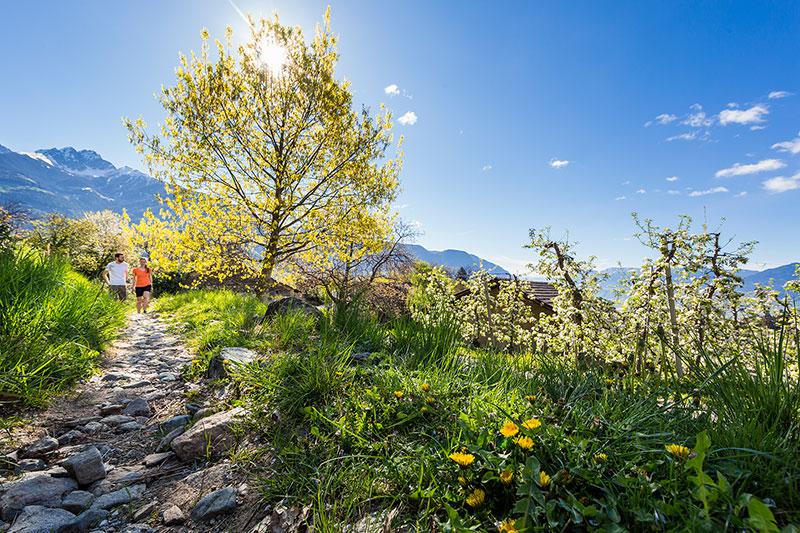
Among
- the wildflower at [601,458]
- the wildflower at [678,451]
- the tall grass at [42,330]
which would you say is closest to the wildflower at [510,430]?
the wildflower at [601,458]

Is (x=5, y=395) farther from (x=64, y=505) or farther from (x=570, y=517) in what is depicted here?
(x=570, y=517)

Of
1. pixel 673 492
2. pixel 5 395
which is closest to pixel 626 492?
pixel 673 492

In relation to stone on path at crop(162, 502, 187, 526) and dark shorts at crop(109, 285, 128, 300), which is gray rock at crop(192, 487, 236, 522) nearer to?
stone on path at crop(162, 502, 187, 526)

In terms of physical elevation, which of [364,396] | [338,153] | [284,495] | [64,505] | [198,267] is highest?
[338,153]

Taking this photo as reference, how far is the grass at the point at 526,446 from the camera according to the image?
3.96 ft

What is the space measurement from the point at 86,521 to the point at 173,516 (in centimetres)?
41

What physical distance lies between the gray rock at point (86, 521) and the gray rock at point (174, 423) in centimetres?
92

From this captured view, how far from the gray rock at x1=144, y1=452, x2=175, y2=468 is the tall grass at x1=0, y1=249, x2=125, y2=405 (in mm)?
1218

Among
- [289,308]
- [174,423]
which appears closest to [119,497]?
[174,423]

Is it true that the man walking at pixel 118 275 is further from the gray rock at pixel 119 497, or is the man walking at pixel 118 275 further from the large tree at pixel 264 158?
the gray rock at pixel 119 497

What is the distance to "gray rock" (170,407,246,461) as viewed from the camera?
7.71 feet

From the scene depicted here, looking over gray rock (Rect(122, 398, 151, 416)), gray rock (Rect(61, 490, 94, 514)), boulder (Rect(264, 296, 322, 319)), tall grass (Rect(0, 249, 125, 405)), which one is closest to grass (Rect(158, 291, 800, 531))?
gray rock (Rect(61, 490, 94, 514))

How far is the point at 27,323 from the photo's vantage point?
127 inches

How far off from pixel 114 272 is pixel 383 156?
873 centimetres
